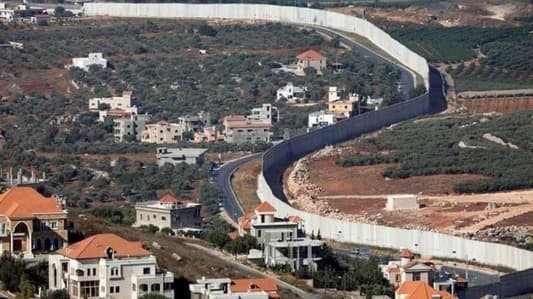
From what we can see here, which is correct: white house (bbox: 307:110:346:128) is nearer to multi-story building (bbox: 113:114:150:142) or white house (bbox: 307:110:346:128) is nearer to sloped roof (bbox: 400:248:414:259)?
multi-story building (bbox: 113:114:150:142)

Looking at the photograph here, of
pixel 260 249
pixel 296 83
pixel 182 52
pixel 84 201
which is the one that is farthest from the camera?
pixel 182 52

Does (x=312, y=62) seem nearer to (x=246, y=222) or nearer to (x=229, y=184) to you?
(x=229, y=184)

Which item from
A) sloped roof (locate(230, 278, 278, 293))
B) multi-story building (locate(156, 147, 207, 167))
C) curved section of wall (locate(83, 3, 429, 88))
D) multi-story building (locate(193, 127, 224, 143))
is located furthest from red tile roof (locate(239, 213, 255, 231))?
curved section of wall (locate(83, 3, 429, 88))

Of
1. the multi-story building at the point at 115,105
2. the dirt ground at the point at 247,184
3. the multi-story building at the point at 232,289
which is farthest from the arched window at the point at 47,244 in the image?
the multi-story building at the point at 115,105

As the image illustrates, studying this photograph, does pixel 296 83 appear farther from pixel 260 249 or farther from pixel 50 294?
pixel 50 294

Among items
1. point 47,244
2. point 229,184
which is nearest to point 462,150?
Answer: point 229,184

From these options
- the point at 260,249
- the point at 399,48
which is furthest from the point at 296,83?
the point at 260,249
